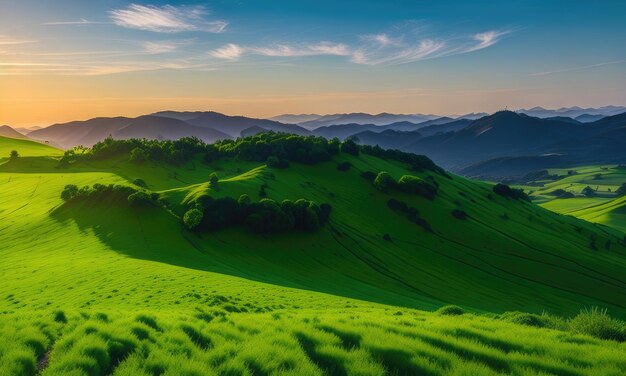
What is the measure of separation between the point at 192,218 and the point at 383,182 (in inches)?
3746

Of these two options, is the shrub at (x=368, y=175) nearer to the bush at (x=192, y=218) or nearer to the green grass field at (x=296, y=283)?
the green grass field at (x=296, y=283)

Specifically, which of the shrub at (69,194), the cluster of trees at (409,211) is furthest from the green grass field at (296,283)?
the shrub at (69,194)

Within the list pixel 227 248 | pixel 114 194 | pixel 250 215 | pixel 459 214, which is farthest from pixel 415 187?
pixel 114 194

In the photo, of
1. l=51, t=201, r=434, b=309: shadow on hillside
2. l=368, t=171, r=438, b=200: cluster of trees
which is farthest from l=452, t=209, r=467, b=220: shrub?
l=51, t=201, r=434, b=309: shadow on hillside

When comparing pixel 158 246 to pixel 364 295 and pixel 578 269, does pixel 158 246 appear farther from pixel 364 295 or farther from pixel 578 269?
pixel 578 269

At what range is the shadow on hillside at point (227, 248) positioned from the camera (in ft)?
248

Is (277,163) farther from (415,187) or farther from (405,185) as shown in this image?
(415,187)

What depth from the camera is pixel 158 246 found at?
8125cm

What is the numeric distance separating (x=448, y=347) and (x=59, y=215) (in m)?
115

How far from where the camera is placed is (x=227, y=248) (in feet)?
293

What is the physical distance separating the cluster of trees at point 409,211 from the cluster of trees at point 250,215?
51098mm

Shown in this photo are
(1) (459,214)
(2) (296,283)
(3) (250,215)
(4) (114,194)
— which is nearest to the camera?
(2) (296,283)

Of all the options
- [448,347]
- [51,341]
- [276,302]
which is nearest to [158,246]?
[276,302]

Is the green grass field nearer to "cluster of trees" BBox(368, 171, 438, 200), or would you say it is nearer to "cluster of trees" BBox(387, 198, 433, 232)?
"cluster of trees" BBox(387, 198, 433, 232)
